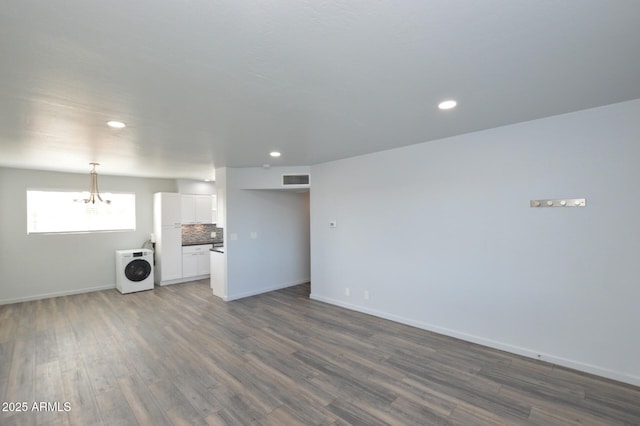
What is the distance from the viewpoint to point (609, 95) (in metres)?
2.42

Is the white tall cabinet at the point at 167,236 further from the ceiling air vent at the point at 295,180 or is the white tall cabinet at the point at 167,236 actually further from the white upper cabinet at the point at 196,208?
the ceiling air vent at the point at 295,180

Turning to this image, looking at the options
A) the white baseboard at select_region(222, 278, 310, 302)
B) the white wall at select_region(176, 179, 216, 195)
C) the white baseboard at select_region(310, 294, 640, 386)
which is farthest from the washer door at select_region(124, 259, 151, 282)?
the white baseboard at select_region(310, 294, 640, 386)

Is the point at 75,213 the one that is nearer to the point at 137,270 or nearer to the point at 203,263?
the point at 137,270

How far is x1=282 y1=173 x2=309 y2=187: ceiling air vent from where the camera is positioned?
545 centimetres

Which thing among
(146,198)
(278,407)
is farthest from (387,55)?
(146,198)

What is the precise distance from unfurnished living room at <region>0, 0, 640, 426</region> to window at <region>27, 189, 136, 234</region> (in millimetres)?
263

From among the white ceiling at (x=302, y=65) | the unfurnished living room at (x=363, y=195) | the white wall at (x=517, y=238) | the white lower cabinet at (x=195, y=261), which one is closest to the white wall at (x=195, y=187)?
the white lower cabinet at (x=195, y=261)

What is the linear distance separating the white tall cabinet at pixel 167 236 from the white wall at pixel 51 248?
532 mm

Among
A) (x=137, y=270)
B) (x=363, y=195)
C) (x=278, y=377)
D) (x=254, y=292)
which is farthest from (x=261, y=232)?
(x=278, y=377)

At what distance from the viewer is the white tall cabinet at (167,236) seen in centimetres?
659

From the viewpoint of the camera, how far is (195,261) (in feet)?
23.4

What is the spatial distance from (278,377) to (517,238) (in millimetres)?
2893

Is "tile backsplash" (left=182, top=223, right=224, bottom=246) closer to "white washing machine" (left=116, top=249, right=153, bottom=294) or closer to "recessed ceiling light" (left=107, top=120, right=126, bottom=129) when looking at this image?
"white washing machine" (left=116, top=249, right=153, bottom=294)

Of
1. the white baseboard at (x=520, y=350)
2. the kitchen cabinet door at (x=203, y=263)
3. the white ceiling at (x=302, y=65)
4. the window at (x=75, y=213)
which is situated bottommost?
the white baseboard at (x=520, y=350)
